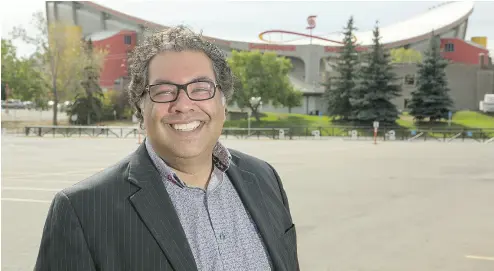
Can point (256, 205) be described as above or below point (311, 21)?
below

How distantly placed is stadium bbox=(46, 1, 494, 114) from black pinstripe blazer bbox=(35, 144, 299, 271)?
55.4 metres

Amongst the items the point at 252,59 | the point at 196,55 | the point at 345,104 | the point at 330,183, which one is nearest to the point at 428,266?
the point at 196,55

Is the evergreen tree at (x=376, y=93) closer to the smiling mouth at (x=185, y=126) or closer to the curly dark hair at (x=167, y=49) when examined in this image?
the curly dark hair at (x=167, y=49)

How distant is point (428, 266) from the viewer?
6602 millimetres

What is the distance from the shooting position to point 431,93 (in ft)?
147

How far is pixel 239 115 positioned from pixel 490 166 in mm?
36849

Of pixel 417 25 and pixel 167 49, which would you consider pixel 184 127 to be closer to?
pixel 167 49

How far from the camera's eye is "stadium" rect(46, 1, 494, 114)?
60906mm

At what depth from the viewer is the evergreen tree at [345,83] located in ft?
152

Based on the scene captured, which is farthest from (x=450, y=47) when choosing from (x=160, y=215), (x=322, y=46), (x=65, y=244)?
(x=65, y=244)

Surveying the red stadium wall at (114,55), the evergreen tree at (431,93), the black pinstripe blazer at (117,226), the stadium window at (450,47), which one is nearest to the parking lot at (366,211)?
the black pinstripe blazer at (117,226)

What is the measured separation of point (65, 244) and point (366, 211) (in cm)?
875

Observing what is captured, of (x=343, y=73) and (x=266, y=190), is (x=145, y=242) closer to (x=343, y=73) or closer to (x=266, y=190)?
(x=266, y=190)

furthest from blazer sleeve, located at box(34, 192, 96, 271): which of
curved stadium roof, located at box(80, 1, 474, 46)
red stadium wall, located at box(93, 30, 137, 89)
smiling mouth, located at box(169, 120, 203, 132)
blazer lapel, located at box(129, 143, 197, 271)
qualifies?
curved stadium roof, located at box(80, 1, 474, 46)
